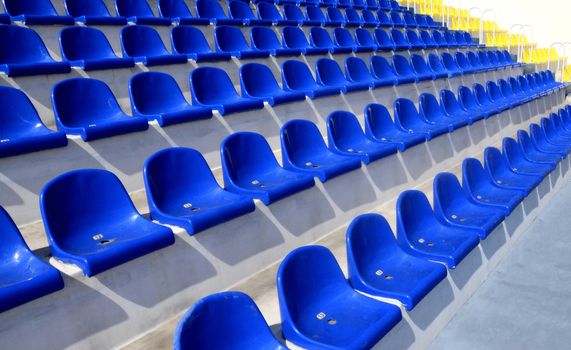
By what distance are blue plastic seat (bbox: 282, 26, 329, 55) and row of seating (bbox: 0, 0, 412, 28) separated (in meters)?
0.18

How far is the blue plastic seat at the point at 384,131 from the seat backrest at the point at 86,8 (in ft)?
4.03

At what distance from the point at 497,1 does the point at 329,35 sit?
399 cm

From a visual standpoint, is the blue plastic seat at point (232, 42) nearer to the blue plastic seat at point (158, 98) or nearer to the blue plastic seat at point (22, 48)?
the blue plastic seat at point (158, 98)

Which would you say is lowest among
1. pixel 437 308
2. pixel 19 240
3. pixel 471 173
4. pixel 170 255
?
pixel 437 308

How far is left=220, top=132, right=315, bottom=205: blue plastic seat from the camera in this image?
3.93 feet

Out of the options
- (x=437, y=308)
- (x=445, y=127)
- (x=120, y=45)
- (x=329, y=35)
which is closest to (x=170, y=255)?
Answer: (x=437, y=308)

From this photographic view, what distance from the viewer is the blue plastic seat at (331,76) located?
2207 millimetres

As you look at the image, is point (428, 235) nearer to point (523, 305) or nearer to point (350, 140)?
point (523, 305)

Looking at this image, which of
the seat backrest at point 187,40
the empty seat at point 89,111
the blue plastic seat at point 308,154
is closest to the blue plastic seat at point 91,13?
the seat backrest at point 187,40

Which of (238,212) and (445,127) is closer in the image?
(238,212)

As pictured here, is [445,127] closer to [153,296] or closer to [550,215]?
[550,215]

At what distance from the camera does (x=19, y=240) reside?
85cm

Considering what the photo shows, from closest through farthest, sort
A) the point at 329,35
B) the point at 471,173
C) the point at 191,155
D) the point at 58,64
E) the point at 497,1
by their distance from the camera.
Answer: the point at 191,155 < the point at 58,64 < the point at 471,173 < the point at 329,35 < the point at 497,1

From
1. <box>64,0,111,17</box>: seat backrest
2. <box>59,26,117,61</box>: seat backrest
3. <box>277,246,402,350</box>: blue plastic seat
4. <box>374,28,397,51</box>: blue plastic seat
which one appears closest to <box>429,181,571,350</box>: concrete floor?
<box>277,246,402,350</box>: blue plastic seat
